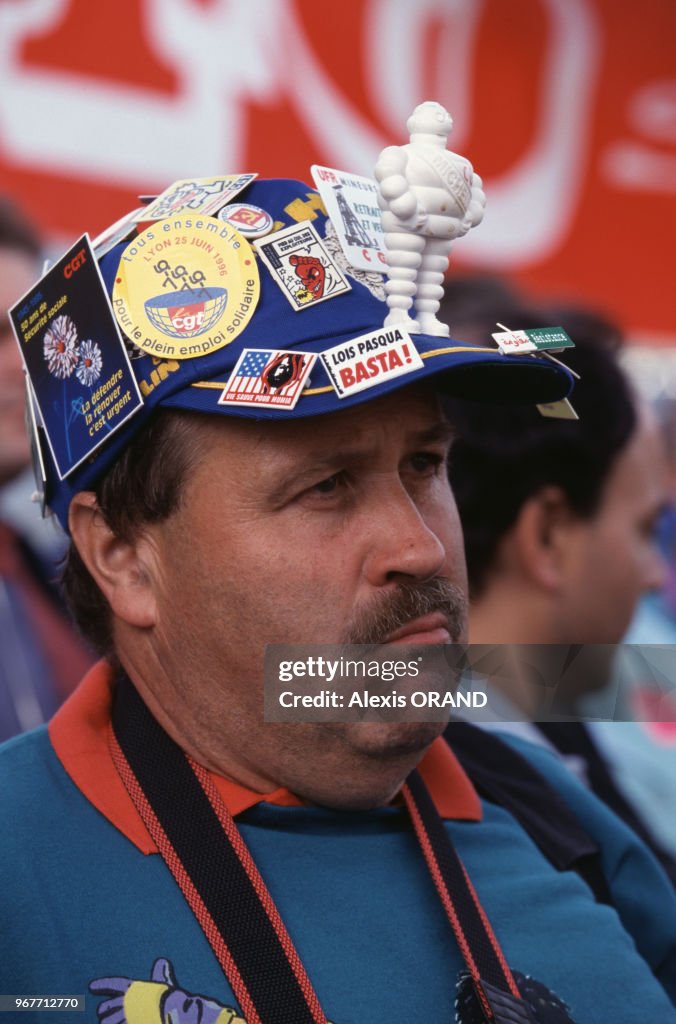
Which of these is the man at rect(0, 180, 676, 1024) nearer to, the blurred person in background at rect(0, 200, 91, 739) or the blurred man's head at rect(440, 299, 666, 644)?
the blurred man's head at rect(440, 299, 666, 644)

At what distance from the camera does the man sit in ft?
4.09

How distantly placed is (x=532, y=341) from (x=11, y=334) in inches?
68.5

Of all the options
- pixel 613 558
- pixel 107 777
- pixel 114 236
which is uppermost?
pixel 114 236

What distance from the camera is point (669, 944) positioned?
163 centimetres

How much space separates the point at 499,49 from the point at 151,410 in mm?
2926

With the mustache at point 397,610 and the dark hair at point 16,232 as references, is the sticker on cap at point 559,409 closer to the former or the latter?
the mustache at point 397,610

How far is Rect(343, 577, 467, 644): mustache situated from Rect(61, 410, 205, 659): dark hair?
243mm

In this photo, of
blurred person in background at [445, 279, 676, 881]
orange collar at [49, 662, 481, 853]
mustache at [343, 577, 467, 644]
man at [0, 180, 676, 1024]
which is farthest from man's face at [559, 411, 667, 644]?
mustache at [343, 577, 467, 644]

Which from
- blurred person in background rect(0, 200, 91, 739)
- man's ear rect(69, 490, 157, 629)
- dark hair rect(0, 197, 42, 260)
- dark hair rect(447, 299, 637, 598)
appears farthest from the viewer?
dark hair rect(0, 197, 42, 260)

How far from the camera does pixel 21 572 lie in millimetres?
2926

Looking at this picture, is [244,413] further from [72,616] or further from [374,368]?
[72,616]

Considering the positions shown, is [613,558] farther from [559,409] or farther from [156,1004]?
[156,1004]

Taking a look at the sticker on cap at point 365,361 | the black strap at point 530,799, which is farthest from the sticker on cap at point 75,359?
the black strap at point 530,799

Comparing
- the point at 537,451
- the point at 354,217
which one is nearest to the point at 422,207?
the point at 354,217
